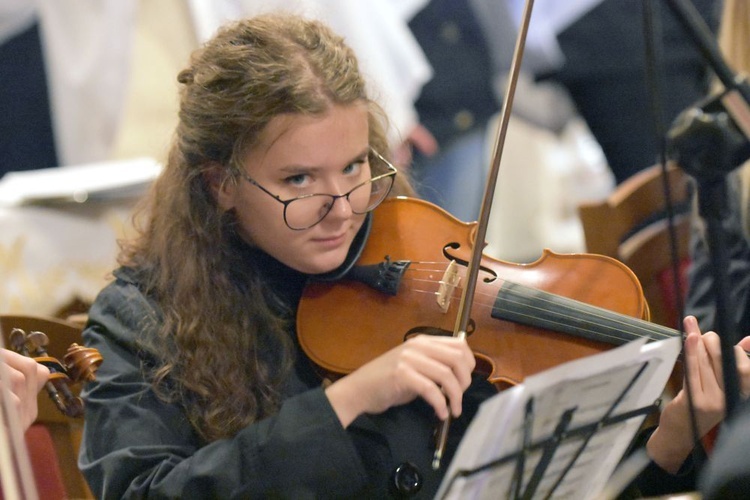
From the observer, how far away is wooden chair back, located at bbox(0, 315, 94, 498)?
1244 mm

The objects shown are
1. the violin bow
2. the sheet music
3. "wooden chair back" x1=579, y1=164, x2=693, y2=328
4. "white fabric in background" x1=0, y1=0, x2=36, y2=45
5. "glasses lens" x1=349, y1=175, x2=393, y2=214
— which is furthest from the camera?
"white fabric in background" x1=0, y1=0, x2=36, y2=45

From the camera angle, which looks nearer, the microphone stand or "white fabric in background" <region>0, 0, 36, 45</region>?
the microphone stand

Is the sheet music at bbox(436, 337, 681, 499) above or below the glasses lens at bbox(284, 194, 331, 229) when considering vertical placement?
below

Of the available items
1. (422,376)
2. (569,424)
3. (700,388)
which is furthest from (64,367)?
(700,388)

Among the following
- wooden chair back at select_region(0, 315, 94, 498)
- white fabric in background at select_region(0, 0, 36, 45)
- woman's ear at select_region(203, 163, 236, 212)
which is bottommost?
wooden chair back at select_region(0, 315, 94, 498)

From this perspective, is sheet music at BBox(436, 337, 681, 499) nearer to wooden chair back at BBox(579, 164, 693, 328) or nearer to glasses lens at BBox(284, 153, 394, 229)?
glasses lens at BBox(284, 153, 394, 229)

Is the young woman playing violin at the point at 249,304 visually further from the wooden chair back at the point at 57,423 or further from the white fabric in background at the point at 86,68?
the white fabric in background at the point at 86,68

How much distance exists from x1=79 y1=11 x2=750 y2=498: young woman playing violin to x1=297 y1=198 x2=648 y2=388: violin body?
41 mm

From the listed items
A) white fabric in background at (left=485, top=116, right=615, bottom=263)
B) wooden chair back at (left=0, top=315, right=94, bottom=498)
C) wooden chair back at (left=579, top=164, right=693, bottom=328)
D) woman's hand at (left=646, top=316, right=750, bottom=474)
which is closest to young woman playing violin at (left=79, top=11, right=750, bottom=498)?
wooden chair back at (left=0, top=315, right=94, bottom=498)

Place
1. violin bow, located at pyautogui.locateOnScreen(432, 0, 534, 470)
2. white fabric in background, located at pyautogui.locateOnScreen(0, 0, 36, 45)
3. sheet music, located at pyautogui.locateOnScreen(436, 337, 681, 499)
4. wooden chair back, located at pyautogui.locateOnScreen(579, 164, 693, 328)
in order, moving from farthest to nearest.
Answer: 1. white fabric in background, located at pyautogui.locateOnScreen(0, 0, 36, 45)
2. wooden chair back, located at pyautogui.locateOnScreen(579, 164, 693, 328)
3. violin bow, located at pyautogui.locateOnScreen(432, 0, 534, 470)
4. sheet music, located at pyautogui.locateOnScreen(436, 337, 681, 499)

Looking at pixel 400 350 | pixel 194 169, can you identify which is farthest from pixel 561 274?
pixel 194 169

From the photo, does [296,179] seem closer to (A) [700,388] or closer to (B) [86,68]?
(A) [700,388]

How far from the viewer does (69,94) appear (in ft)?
7.83

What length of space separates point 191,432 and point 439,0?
1836 millimetres
